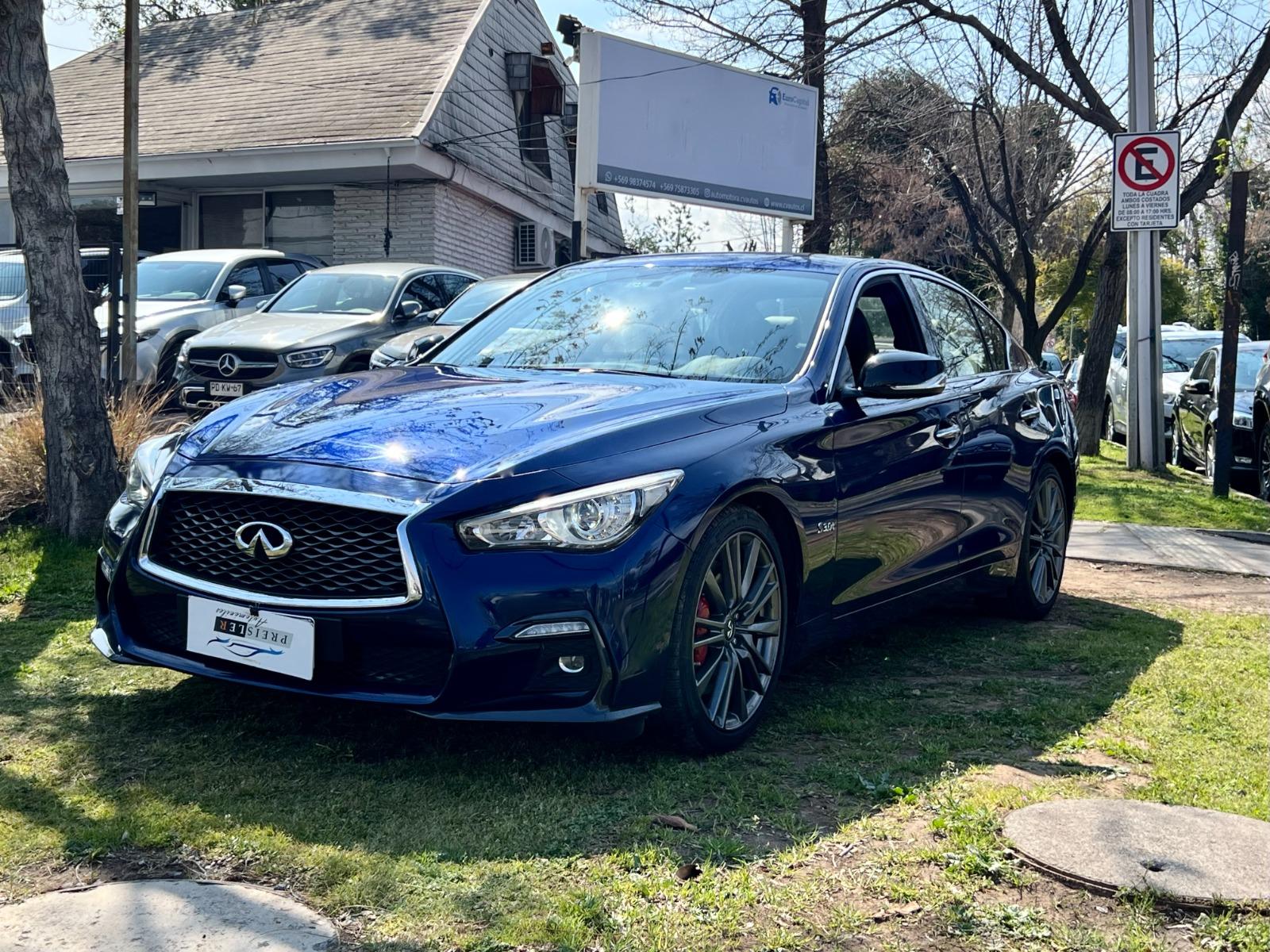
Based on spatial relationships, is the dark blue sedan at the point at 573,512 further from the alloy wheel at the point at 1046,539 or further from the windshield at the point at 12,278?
the windshield at the point at 12,278

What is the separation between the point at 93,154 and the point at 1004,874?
65.0 ft

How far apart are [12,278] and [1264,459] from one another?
11457 millimetres

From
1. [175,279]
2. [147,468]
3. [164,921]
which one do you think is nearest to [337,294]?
[175,279]

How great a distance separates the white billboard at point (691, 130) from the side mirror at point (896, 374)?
10041mm

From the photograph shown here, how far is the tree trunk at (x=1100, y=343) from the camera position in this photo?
15.5 metres

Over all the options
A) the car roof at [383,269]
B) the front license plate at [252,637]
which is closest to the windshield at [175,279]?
the car roof at [383,269]

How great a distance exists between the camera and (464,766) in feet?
12.6

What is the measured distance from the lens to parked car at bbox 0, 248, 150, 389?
1009cm

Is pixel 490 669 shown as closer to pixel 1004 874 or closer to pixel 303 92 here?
pixel 1004 874

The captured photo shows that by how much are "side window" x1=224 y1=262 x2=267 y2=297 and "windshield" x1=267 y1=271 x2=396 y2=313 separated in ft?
3.30

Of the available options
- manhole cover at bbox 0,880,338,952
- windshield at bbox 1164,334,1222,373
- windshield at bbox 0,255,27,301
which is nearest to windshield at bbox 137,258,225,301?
windshield at bbox 0,255,27,301

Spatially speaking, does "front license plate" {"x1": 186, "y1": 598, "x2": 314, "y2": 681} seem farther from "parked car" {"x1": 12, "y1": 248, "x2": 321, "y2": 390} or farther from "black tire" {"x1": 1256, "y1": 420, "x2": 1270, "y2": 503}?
"black tire" {"x1": 1256, "y1": 420, "x2": 1270, "y2": 503}

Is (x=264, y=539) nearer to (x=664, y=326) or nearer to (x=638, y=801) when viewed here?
(x=638, y=801)

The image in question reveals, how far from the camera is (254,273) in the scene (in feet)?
45.7
